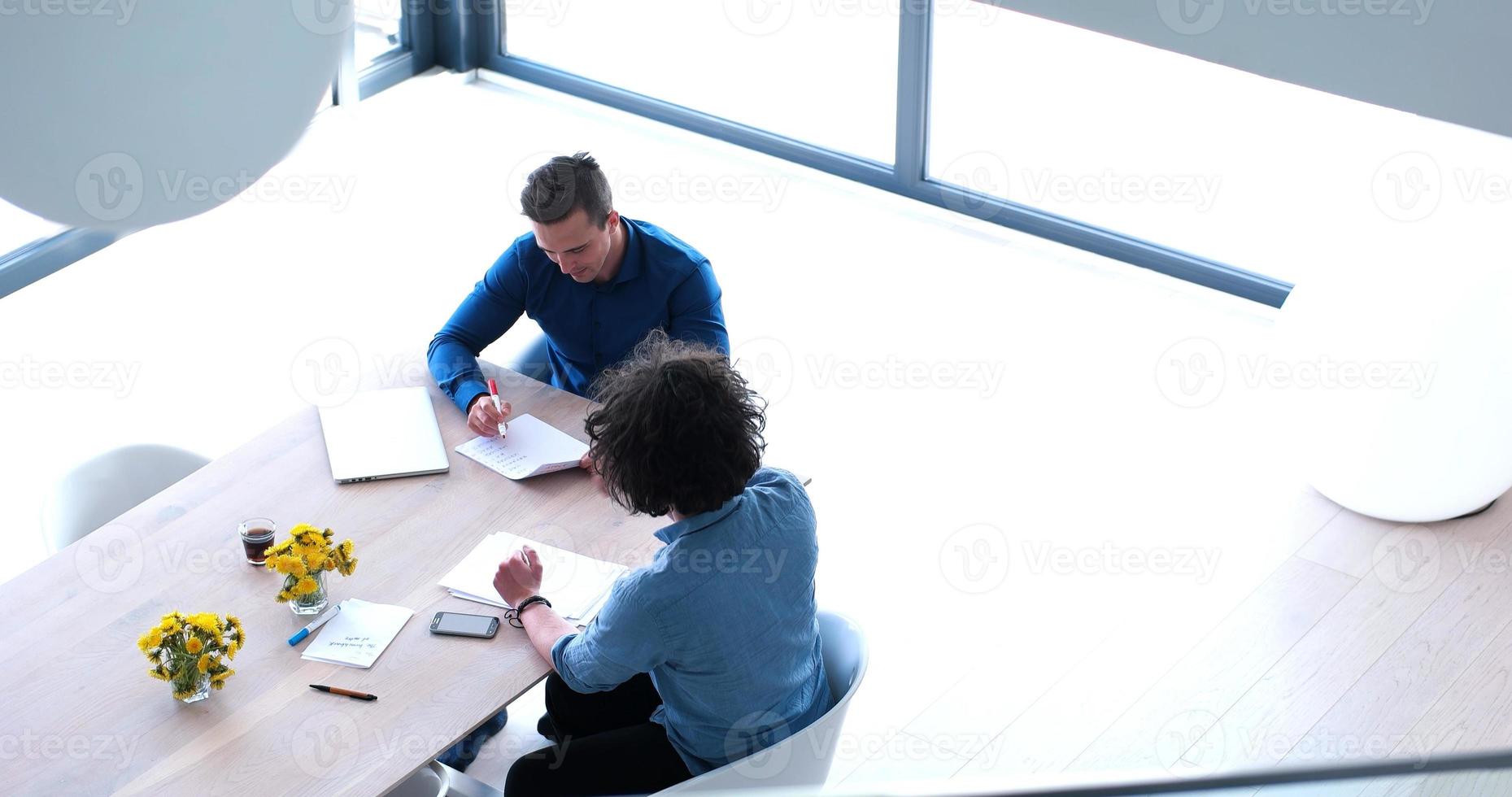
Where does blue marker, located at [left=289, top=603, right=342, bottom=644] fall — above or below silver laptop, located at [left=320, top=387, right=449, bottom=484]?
below

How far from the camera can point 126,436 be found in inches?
176

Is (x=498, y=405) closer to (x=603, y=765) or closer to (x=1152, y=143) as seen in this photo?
(x=603, y=765)

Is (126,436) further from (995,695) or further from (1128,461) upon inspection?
(1128,461)

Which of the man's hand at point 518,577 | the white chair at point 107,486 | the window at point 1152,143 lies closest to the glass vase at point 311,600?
the man's hand at point 518,577

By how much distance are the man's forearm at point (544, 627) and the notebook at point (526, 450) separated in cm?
46

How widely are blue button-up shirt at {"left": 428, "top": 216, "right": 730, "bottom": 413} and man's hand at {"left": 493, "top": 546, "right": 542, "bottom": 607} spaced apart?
871 millimetres

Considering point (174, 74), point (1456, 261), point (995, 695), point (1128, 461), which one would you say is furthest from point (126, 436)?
point (174, 74)

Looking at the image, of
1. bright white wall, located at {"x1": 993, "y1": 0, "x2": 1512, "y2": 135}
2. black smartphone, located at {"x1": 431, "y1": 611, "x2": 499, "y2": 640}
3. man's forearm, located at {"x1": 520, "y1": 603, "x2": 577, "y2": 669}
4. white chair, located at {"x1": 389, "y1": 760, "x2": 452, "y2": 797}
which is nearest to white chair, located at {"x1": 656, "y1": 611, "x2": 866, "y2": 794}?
man's forearm, located at {"x1": 520, "y1": 603, "x2": 577, "y2": 669}

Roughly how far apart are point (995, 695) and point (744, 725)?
1.35m

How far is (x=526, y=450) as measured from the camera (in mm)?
2969

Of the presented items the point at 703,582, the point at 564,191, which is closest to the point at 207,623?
the point at 703,582

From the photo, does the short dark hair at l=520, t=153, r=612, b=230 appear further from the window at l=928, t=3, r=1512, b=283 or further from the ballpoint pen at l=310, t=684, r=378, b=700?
the window at l=928, t=3, r=1512, b=283

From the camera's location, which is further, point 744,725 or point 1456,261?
point 1456,261

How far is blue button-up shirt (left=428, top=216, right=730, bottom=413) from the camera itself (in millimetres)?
3328
